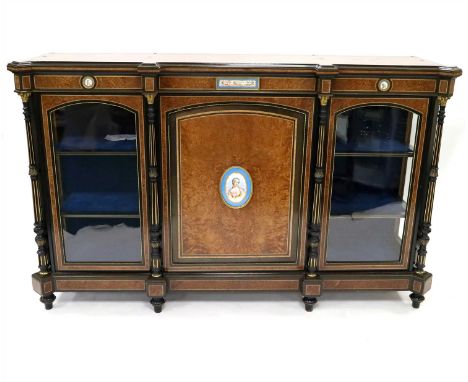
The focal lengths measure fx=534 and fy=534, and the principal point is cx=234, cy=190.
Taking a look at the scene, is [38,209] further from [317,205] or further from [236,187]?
[317,205]

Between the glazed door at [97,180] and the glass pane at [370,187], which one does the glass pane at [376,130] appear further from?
the glazed door at [97,180]

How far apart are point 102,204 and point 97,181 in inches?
5.4

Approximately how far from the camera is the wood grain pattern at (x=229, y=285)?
3.09 meters

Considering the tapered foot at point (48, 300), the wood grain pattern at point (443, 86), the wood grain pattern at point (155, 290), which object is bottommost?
the tapered foot at point (48, 300)

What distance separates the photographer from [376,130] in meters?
2.95

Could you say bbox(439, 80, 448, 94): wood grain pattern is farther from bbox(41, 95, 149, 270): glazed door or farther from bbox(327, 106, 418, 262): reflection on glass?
bbox(41, 95, 149, 270): glazed door

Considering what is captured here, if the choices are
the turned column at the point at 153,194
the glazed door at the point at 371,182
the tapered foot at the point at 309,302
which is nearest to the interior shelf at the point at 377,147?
the glazed door at the point at 371,182

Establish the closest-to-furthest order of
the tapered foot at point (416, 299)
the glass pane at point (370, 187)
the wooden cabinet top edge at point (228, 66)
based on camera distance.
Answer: the wooden cabinet top edge at point (228, 66)
the glass pane at point (370, 187)
the tapered foot at point (416, 299)

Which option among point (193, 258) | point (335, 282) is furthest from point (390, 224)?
point (193, 258)

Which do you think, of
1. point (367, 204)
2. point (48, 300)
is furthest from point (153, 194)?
point (367, 204)

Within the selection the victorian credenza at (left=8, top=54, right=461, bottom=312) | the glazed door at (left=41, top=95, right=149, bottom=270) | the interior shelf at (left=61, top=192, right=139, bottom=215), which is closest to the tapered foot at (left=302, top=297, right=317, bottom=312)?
the victorian credenza at (left=8, top=54, right=461, bottom=312)

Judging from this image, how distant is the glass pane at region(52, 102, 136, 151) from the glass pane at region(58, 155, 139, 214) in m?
0.08

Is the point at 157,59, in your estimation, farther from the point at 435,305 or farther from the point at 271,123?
the point at 435,305

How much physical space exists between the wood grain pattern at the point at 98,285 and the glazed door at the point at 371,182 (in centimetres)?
109
